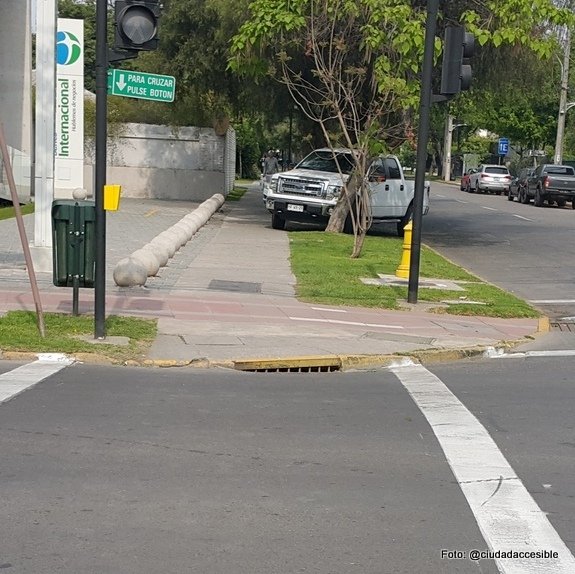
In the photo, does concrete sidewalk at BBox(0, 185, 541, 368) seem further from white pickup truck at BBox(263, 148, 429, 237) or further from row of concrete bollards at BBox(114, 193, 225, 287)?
white pickup truck at BBox(263, 148, 429, 237)

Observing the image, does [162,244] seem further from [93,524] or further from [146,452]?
[93,524]

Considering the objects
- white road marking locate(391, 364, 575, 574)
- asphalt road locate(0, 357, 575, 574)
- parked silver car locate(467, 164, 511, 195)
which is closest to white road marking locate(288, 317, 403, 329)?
asphalt road locate(0, 357, 575, 574)

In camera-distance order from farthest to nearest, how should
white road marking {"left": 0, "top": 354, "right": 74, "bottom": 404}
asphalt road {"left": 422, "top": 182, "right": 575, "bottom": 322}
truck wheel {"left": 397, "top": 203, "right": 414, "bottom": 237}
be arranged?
truck wheel {"left": 397, "top": 203, "right": 414, "bottom": 237} < asphalt road {"left": 422, "top": 182, "right": 575, "bottom": 322} < white road marking {"left": 0, "top": 354, "right": 74, "bottom": 404}

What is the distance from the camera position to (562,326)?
1317 centimetres

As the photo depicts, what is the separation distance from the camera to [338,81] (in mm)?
19422

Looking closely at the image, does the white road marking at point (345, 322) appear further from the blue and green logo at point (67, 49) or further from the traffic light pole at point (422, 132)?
the blue and green logo at point (67, 49)

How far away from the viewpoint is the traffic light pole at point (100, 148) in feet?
31.8

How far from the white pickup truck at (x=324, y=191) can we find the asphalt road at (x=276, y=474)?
15.4 metres

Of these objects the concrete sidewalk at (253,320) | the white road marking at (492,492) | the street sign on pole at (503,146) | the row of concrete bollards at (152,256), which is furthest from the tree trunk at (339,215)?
the street sign on pole at (503,146)

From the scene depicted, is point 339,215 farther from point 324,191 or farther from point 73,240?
point 73,240

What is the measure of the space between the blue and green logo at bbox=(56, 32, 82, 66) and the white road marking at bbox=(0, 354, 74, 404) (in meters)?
7.61

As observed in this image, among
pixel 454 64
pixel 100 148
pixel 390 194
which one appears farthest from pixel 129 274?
pixel 390 194

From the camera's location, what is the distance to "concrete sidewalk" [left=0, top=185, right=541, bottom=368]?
33.7 feet

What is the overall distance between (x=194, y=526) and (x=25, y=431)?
225 centimetres
